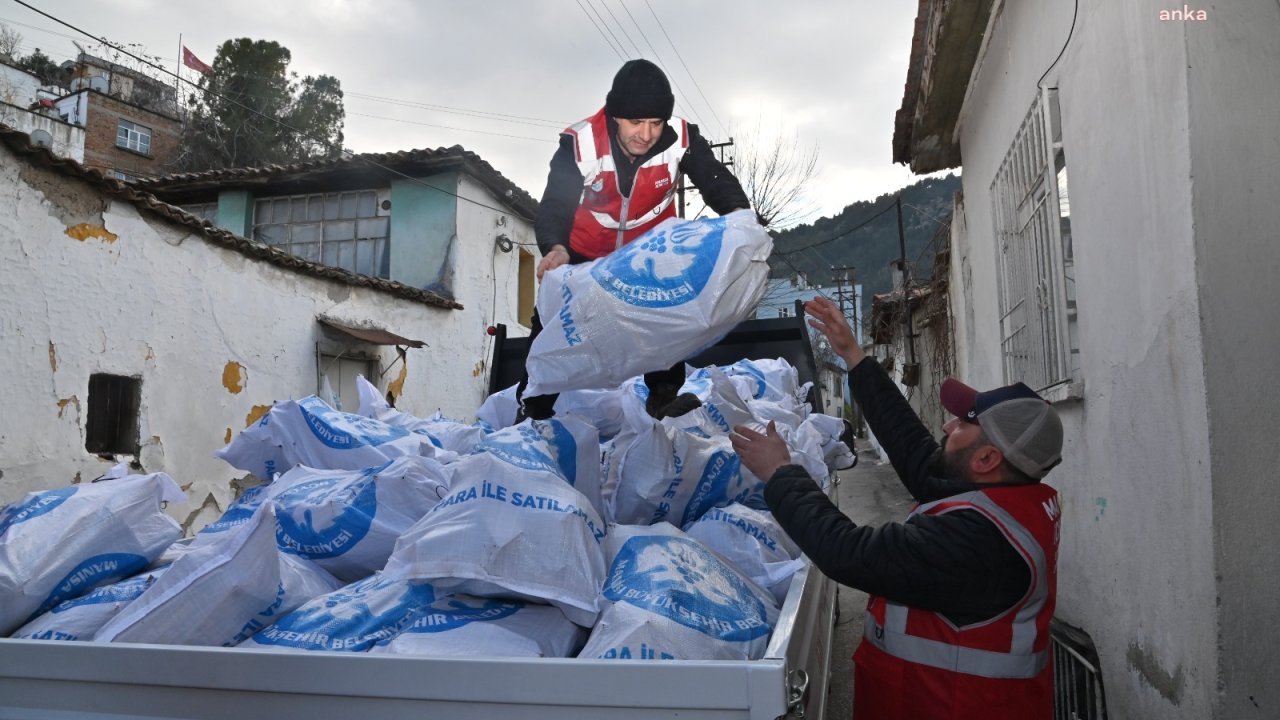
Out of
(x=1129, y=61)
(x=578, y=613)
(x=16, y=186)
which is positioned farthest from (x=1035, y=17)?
(x=16, y=186)

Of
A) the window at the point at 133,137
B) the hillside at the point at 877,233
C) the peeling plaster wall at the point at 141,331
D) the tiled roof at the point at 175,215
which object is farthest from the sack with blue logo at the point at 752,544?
the hillside at the point at 877,233

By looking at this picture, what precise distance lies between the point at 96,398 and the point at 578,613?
6956 millimetres

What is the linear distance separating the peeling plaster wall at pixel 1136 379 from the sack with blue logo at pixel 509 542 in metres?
1.74

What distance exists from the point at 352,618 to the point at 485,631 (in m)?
0.30

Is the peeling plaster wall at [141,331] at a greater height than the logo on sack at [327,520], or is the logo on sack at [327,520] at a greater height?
the peeling plaster wall at [141,331]

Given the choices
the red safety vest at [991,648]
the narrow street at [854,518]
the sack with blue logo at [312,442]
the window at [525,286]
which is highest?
the window at [525,286]

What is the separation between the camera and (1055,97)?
404 centimetres

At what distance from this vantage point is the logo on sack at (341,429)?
9.57ft

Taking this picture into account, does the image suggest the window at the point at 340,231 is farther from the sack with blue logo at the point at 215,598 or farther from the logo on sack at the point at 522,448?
the sack with blue logo at the point at 215,598

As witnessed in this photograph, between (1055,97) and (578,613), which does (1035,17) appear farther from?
(578,613)

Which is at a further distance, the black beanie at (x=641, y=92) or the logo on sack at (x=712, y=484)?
the black beanie at (x=641, y=92)

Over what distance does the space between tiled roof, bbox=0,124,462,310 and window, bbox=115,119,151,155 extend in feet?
80.7

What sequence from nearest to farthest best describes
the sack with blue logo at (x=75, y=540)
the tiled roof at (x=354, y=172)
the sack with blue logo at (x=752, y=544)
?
the sack with blue logo at (x=75, y=540), the sack with blue logo at (x=752, y=544), the tiled roof at (x=354, y=172)

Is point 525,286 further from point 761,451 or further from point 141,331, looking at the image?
point 761,451
